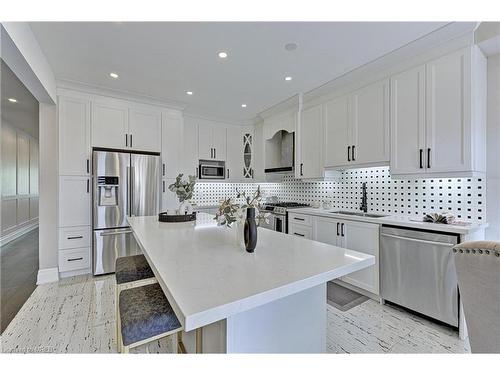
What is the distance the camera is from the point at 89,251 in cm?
326

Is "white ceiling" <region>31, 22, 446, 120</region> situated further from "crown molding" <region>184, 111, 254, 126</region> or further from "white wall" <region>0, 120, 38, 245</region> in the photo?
"white wall" <region>0, 120, 38, 245</region>

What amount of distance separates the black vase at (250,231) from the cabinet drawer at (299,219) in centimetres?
206

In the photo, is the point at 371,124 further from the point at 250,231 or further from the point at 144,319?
the point at 144,319

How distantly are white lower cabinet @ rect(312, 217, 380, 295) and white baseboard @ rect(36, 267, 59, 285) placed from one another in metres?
3.57

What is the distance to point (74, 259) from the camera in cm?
318

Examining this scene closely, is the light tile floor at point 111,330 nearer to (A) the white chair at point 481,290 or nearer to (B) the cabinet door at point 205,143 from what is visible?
(A) the white chair at point 481,290

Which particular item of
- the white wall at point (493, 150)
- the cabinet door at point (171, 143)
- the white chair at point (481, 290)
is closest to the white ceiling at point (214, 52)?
the cabinet door at point (171, 143)

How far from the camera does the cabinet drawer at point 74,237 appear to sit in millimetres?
3117

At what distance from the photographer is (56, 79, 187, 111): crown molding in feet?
10.1

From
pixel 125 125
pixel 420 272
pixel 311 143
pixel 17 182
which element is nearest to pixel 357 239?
pixel 420 272

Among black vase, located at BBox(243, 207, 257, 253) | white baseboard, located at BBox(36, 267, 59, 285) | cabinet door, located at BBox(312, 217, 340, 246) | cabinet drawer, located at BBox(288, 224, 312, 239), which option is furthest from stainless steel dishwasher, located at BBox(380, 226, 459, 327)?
white baseboard, located at BBox(36, 267, 59, 285)

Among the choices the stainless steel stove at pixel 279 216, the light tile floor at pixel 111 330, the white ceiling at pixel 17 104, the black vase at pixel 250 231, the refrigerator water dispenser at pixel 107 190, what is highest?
the white ceiling at pixel 17 104

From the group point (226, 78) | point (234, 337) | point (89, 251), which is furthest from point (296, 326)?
point (89, 251)
